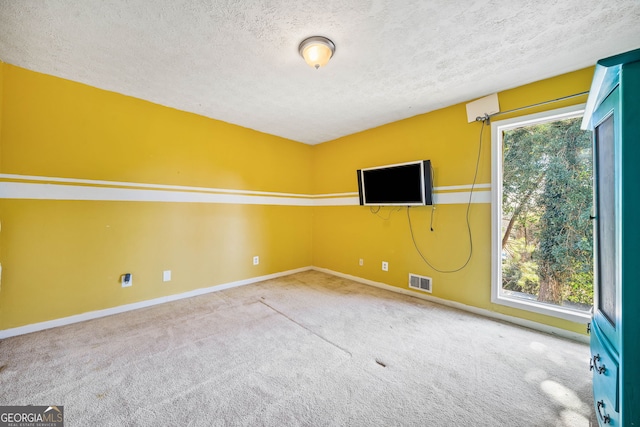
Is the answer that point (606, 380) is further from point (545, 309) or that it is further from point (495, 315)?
point (495, 315)

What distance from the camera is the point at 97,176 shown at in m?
2.62

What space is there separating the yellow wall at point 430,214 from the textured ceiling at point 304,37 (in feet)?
1.00

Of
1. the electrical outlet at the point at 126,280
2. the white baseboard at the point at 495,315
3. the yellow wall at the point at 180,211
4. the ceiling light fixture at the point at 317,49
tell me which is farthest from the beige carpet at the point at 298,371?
the ceiling light fixture at the point at 317,49

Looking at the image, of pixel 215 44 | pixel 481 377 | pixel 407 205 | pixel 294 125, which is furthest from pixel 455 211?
pixel 215 44

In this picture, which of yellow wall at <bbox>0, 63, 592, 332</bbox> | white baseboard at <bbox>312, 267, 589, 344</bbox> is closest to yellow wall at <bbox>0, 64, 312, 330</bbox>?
yellow wall at <bbox>0, 63, 592, 332</bbox>

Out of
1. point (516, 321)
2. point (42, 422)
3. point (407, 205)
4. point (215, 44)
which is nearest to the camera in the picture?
point (42, 422)

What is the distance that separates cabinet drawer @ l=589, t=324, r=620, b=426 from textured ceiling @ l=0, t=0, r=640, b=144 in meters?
2.03

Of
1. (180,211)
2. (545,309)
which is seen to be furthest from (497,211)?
(180,211)

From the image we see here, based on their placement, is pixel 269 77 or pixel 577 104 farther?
pixel 269 77

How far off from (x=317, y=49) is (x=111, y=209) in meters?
2.75

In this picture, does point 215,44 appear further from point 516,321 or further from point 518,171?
point 516,321

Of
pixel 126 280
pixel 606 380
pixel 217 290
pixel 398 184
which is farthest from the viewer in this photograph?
pixel 217 290

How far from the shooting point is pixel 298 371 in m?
1.77

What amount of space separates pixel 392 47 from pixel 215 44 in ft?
4.63
